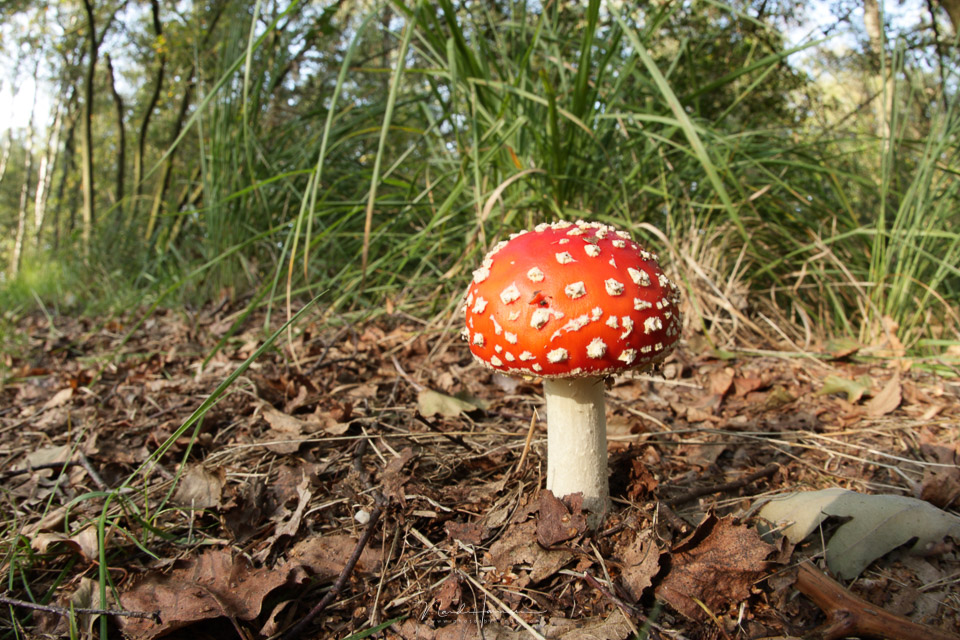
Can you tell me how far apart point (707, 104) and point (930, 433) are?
11.9 ft

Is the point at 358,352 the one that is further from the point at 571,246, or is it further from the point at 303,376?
the point at 571,246

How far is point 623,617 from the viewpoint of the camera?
132 cm

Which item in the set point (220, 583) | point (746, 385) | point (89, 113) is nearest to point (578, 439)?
point (220, 583)

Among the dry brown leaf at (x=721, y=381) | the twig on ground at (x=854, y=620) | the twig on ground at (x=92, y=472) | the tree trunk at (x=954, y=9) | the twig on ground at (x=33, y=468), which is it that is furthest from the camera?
the tree trunk at (x=954, y=9)

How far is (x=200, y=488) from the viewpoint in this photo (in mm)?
1833

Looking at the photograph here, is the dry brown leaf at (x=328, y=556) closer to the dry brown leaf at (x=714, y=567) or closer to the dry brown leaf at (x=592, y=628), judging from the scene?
the dry brown leaf at (x=592, y=628)

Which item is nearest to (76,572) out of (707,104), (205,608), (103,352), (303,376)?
(205,608)

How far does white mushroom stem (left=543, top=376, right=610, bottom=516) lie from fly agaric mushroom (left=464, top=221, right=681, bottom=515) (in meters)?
0.02

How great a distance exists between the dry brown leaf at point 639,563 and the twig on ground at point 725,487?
266 millimetres

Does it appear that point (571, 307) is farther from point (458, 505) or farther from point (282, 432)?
point (282, 432)

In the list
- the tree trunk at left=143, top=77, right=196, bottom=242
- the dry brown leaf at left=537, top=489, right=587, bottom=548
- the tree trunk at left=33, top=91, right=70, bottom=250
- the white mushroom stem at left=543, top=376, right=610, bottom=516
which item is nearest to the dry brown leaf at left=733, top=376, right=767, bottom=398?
the white mushroom stem at left=543, top=376, right=610, bottom=516

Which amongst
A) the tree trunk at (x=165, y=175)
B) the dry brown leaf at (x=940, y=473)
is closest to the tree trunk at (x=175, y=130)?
the tree trunk at (x=165, y=175)

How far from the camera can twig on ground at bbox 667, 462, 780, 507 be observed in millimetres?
1740

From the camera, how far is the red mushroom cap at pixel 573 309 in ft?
4.43
